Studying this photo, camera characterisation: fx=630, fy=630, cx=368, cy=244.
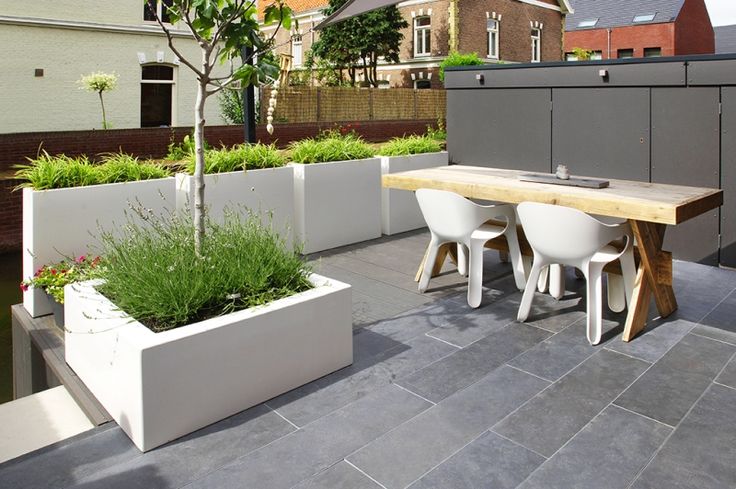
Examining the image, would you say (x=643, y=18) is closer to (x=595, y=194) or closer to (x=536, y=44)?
(x=536, y=44)

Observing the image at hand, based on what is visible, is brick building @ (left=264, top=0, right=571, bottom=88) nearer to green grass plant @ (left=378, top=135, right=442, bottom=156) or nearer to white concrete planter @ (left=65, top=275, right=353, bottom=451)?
green grass plant @ (left=378, top=135, right=442, bottom=156)

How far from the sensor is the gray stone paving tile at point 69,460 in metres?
2.44

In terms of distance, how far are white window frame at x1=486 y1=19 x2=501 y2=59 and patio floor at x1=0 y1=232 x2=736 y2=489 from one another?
26.0m

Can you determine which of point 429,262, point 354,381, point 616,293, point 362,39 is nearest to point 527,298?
point 616,293

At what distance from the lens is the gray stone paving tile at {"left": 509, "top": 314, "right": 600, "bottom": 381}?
3.44 meters

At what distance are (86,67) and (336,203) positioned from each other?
1313 centimetres

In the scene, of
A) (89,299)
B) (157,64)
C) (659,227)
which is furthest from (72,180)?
(157,64)

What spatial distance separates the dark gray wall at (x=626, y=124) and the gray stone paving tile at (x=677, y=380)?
2.33 metres

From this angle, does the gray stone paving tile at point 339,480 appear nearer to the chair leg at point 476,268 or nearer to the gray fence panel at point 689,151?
the chair leg at point 476,268

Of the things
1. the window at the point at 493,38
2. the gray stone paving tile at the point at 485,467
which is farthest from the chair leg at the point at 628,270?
the window at the point at 493,38

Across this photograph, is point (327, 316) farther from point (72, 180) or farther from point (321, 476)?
point (72, 180)

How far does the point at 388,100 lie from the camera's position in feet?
70.4

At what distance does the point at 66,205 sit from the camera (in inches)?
172

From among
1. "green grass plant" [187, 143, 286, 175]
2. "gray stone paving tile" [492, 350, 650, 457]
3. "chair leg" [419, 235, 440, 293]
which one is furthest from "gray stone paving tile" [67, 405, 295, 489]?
"green grass plant" [187, 143, 286, 175]
